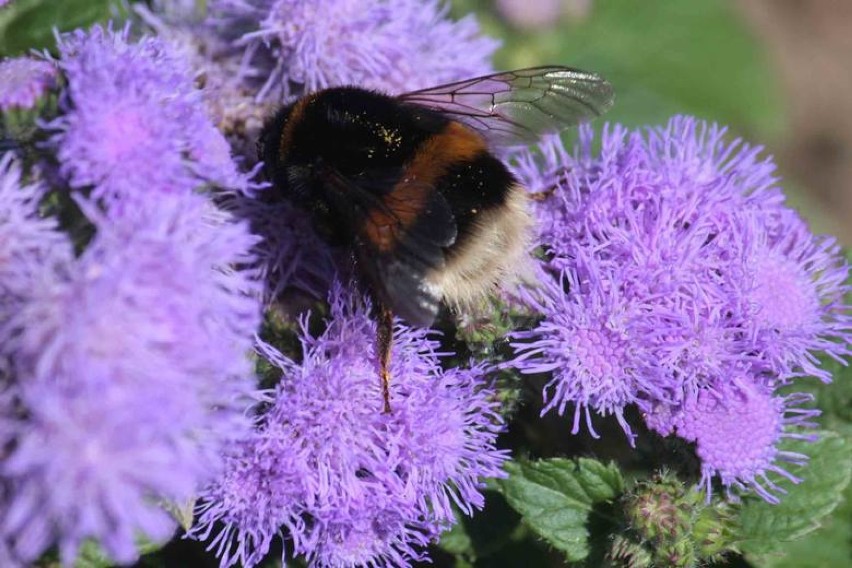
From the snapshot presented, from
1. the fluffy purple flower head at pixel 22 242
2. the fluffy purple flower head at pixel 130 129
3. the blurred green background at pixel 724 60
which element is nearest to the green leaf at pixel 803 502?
the blurred green background at pixel 724 60

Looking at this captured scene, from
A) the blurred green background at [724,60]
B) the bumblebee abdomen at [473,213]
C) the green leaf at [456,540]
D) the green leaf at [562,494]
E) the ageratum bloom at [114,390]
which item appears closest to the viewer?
the ageratum bloom at [114,390]

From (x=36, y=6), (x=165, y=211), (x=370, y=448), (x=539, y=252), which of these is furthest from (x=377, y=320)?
(x=36, y=6)

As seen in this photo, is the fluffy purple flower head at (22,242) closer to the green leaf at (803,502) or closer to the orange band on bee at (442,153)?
the orange band on bee at (442,153)

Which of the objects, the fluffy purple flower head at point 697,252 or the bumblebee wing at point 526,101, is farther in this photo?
the bumblebee wing at point 526,101

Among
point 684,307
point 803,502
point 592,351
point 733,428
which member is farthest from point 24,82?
point 803,502

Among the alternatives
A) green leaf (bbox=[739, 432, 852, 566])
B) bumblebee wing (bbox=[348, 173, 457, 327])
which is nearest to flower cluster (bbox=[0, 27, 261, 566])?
bumblebee wing (bbox=[348, 173, 457, 327])

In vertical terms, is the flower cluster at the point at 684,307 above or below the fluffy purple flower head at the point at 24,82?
above

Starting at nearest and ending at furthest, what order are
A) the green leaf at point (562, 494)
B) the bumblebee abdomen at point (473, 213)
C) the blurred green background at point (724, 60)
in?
the bumblebee abdomen at point (473, 213) < the green leaf at point (562, 494) < the blurred green background at point (724, 60)

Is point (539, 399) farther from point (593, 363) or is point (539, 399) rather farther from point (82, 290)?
point (82, 290)
